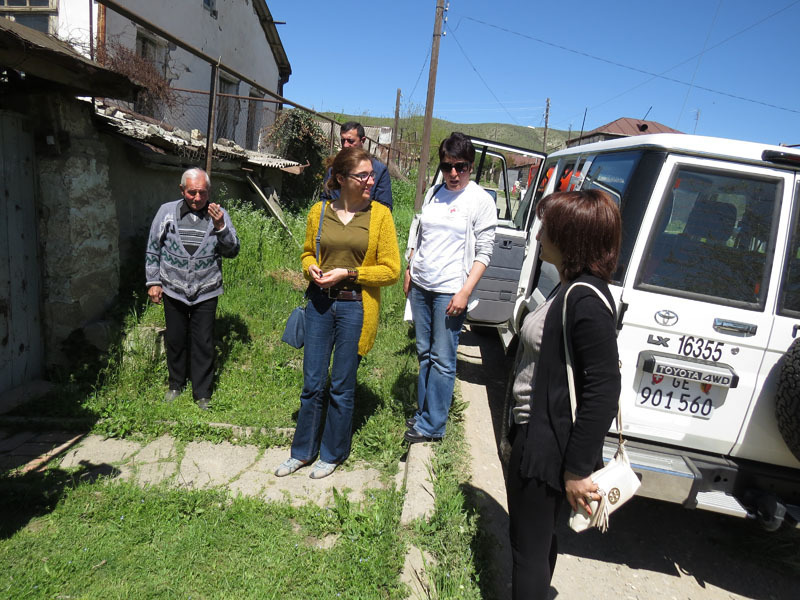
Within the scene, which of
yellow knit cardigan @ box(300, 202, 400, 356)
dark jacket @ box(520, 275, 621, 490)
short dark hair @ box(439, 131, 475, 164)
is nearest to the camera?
dark jacket @ box(520, 275, 621, 490)

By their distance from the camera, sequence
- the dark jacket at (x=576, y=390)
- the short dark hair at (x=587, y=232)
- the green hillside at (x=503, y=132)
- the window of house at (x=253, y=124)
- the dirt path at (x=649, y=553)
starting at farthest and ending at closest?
the green hillside at (x=503, y=132) < the window of house at (x=253, y=124) < the dirt path at (x=649, y=553) < the short dark hair at (x=587, y=232) < the dark jacket at (x=576, y=390)

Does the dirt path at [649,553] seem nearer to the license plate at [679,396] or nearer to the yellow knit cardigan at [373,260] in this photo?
the license plate at [679,396]

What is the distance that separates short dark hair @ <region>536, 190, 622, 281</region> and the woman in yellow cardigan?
155 centimetres

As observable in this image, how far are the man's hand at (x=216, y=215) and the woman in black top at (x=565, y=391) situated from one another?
3.02m

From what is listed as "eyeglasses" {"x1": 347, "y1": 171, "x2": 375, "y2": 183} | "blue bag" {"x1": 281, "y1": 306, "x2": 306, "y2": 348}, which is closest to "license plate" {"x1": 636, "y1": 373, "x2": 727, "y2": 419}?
"eyeglasses" {"x1": 347, "y1": 171, "x2": 375, "y2": 183}

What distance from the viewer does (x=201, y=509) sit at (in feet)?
10.1

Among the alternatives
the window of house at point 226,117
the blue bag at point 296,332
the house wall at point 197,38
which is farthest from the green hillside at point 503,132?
the blue bag at point 296,332

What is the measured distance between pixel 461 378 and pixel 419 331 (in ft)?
5.91

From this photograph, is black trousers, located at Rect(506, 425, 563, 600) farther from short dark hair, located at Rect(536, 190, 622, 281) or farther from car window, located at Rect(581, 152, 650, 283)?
car window, located at Rect(581, 152, 650, 283)

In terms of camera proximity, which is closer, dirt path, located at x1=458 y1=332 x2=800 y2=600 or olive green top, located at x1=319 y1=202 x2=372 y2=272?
dirt path, located at x1=458 y1=332 x2=800 y2=600

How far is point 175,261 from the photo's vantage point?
4215 millimetres

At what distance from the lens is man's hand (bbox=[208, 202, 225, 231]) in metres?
4.20

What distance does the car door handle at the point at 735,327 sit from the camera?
8.83ft

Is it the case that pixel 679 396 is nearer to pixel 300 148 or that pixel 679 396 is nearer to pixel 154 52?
pixel 300 148
